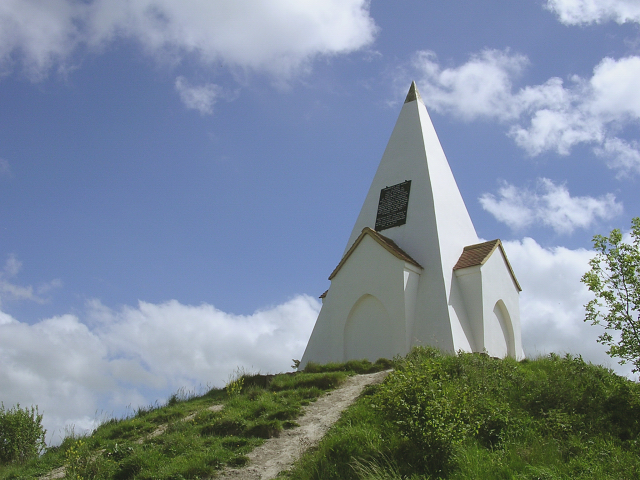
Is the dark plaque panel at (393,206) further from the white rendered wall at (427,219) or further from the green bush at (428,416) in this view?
the green bush at (428,416)

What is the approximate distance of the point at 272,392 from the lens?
38.6ft

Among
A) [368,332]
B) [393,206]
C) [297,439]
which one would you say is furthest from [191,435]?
[393,206]

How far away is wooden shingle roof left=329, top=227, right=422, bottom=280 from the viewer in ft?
49.5

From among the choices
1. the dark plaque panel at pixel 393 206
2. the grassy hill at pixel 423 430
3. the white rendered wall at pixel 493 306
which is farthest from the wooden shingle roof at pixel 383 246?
the grassy hill at pixel 423 430

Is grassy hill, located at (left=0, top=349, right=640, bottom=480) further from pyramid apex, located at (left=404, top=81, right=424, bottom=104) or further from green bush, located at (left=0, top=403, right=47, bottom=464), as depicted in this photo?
pyramid apex, located at (left=404, top=81, right=424, bottom=104)

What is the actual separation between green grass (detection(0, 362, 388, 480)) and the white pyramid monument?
224 cm

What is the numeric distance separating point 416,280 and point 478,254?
2253 millimetres

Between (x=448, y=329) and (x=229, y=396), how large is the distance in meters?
6.01

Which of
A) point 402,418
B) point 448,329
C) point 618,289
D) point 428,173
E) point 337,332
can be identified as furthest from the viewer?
point 428,173

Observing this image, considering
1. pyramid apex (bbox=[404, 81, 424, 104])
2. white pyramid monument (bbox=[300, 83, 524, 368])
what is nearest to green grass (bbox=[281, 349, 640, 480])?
white pyramid monument (bbox=[300, 83, 524, 368])

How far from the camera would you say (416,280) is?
15297mm

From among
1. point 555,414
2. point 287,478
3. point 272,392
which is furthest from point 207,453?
point 555,414

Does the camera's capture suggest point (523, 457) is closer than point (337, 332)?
Yes

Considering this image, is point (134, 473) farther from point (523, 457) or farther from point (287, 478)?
point (523, 457)
